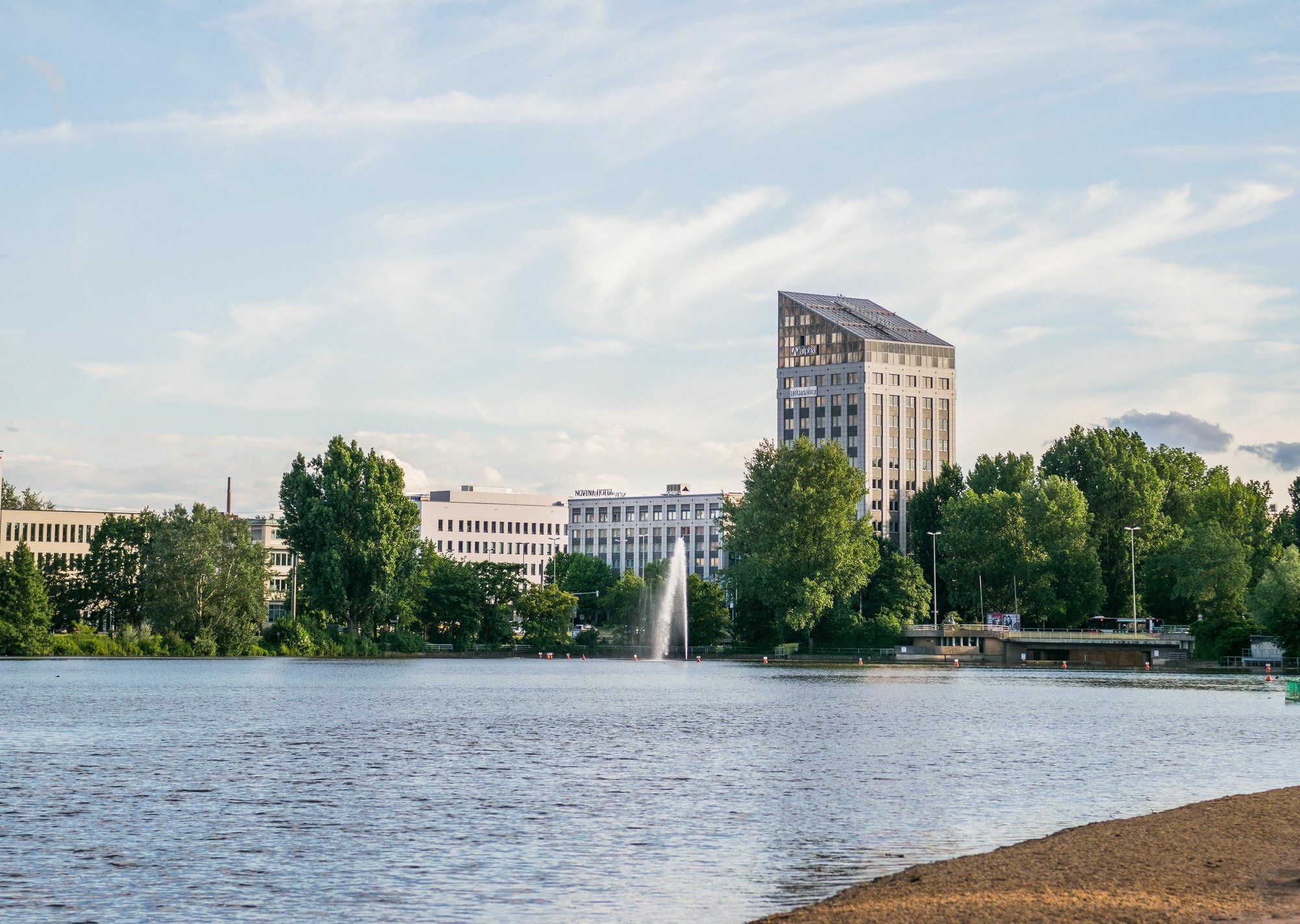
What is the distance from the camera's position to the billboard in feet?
520

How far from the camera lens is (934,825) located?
1159 inches

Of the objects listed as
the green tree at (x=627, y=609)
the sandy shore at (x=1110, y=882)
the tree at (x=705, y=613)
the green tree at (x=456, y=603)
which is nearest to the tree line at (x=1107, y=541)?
the tree at (x=705, y=613)

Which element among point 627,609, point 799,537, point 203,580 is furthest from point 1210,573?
point 203,580

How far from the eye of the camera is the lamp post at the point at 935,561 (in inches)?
6793

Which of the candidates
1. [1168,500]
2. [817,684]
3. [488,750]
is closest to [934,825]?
[488,750]

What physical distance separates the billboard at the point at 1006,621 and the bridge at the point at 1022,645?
2.19 ft

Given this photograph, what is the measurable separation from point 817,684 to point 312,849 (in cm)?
7196

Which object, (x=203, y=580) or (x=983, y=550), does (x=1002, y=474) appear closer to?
(x=983, y=550)

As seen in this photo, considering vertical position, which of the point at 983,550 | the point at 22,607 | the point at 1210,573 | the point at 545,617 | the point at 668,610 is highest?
the point at 983,550

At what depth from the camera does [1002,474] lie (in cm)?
18538

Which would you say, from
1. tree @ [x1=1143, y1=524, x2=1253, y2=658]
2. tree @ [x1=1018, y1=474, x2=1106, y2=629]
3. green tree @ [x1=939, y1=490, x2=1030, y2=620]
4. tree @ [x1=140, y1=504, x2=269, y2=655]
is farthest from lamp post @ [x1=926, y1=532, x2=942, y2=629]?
tree @ [x1=140, y1=504, x2=269, y2=655]

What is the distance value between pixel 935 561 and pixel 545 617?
4639cm

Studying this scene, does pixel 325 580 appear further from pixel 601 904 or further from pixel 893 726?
pixel 601 904

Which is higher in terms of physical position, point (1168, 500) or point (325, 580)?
point (1168, 500)
